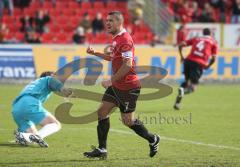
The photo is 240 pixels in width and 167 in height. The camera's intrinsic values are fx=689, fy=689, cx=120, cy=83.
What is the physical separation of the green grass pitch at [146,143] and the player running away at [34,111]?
0.80 feet

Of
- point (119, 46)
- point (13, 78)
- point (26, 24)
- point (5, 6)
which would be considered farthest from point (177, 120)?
point (5, 6)

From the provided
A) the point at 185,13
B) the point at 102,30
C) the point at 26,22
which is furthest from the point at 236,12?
the point at 26,22

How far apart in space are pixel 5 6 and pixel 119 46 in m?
21.8

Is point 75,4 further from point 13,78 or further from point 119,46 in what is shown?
point 119,46

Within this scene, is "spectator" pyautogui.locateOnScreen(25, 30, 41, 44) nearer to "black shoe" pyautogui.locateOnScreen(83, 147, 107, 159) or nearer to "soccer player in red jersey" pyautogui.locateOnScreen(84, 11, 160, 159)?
"soccer player in red jersey" pyautogui.locateOnScreen(84, 11, 160, 159)

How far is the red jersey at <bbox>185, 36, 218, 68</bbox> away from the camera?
1939 centimetres

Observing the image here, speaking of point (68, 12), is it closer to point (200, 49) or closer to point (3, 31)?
point (3, 31)

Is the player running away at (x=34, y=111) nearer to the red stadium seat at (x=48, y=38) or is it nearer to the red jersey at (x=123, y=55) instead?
the red jersey at (x=123, y=55)

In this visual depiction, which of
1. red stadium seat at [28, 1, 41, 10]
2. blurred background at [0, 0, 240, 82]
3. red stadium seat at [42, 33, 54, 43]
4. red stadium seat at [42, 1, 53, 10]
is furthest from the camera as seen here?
red stadium seat at [42, 1, 53, 10]

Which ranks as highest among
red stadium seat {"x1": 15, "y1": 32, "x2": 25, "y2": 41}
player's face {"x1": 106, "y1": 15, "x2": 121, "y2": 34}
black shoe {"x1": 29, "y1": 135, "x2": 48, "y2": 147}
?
player's face {"x1": 106, "y1": 15, "x2": 121, "y2": 34}

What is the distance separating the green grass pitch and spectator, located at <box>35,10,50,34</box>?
9.69 meters

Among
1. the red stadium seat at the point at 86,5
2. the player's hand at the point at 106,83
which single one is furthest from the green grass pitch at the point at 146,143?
the red stadium seat at the point at 86,5

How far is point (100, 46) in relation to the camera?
87.0 feet

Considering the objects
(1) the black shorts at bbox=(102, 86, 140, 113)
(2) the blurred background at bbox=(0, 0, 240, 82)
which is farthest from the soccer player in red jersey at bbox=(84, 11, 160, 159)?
(2) the blurred background at bbox=(0, 0, 240, 82)
